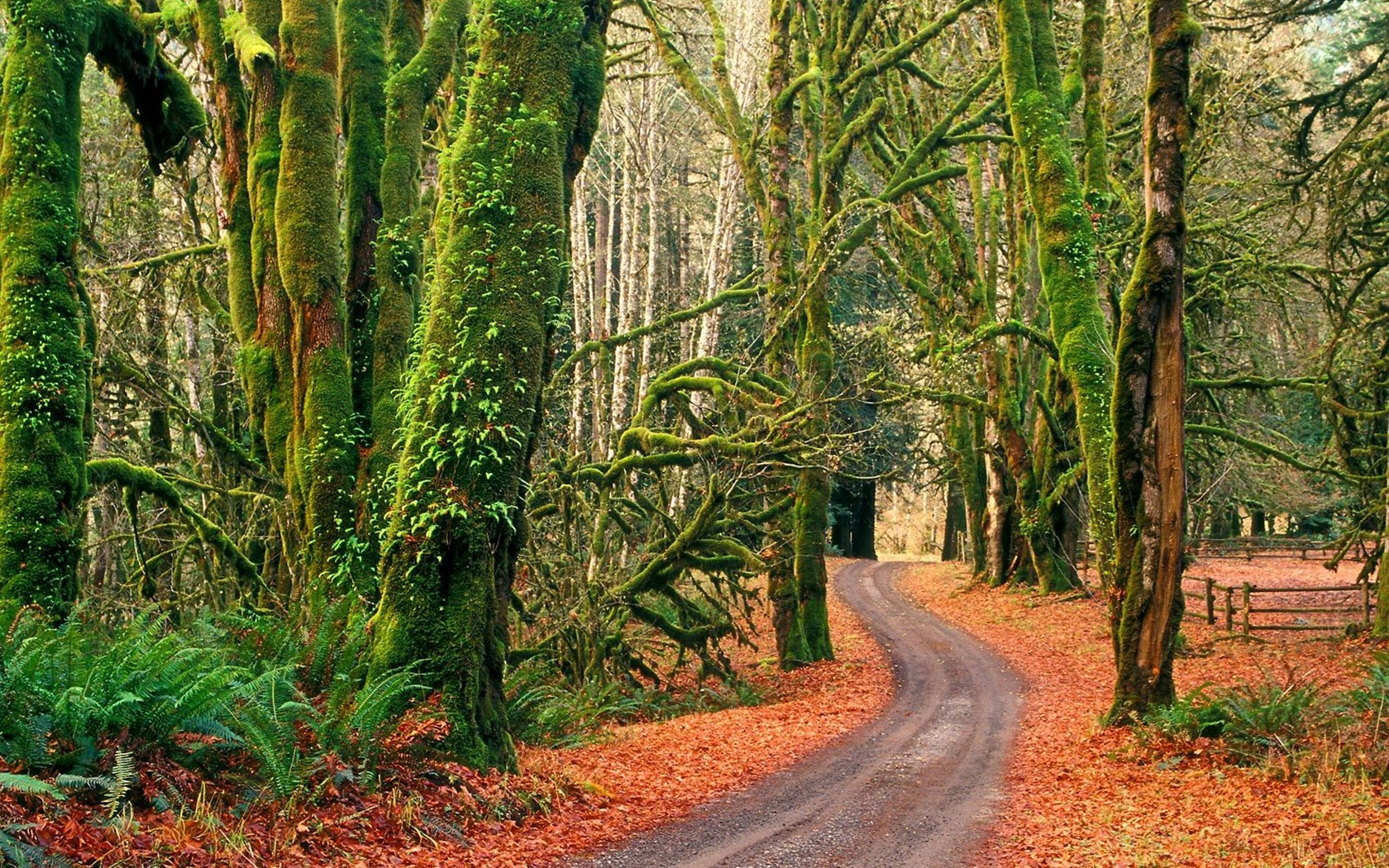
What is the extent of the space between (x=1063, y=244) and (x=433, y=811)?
10.6 meters

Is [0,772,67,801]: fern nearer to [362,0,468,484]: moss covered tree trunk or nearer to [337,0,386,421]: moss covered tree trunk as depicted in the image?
[362,0,468,484]: moss covered tree trunk

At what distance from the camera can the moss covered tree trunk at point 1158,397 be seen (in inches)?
434

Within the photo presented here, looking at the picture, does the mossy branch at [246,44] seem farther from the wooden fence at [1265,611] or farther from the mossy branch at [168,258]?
the wooden fence at [1265,611]

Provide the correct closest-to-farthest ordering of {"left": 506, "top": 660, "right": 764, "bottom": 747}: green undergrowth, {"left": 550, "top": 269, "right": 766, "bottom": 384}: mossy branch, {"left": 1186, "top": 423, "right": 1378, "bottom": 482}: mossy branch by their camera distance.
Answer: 1. {"left": 506, "top": 660, "right": 764, "bottom": 747}: green undergrowth
2. {"left": 550, "top": 269, "right": 766, "bottom": 384}: mossy branch
3. {"left": 1186, "top": 423, "right": 1378, "bottom": 482}: mossy branch

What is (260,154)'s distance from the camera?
10.8 metres

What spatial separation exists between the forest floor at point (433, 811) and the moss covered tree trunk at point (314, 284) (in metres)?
3.24

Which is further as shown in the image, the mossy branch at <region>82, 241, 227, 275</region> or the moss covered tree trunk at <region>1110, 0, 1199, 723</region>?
the mossy branch at <region>82, 241, 227, 275</region>

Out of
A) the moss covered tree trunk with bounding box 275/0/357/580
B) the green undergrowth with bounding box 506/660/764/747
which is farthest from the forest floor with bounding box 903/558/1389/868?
the moss covered tree trunk with bounding box 275/0/357/580

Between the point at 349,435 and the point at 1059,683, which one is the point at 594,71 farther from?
the point at 1059,683

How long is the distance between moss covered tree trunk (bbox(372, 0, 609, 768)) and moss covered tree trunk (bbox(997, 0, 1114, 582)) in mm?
7478

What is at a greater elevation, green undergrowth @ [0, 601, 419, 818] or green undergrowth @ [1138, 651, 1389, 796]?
green undergrowth @ [0, 601, 419, 818]

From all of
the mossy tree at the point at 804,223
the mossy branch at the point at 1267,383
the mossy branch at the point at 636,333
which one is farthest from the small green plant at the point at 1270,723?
the mossy branch at the point at 636,333

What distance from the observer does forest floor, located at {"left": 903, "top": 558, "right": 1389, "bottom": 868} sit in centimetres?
715

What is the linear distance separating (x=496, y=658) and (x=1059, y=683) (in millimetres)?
11195
